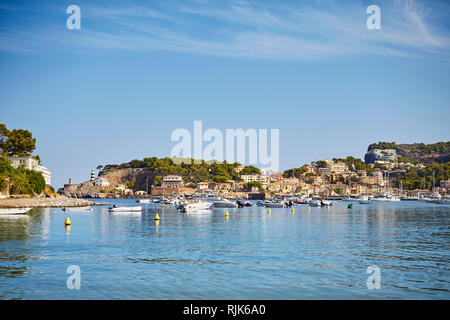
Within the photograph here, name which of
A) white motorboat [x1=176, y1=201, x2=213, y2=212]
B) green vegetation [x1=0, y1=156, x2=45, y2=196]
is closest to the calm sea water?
white motorboat [x1=176, y1=201, x2=213, y2=212]

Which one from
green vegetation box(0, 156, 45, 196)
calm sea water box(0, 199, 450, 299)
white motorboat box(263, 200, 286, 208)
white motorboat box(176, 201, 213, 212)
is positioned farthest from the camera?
white motorboat box(263, 200, 286, 208)

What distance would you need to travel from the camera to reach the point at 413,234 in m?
38.7

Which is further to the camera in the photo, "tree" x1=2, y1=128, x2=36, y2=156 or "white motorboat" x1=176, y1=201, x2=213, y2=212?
"tree" x1=2, y1=128, x2=36, y2=156

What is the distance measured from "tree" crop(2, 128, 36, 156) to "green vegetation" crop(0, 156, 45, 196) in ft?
31.8

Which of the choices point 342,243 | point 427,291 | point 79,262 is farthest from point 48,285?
point 342,243

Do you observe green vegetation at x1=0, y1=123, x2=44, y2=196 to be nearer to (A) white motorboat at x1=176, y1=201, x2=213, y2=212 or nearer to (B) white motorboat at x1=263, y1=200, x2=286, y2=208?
(A) white motorboat at x1=176, y1=201, x2=213, y2=212

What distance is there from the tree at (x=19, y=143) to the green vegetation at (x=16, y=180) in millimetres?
9688

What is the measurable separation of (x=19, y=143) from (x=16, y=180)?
83.8 feet

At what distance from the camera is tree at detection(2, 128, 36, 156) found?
347 ft

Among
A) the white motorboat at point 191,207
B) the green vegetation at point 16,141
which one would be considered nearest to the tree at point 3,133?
the green vegetation at point 16,141

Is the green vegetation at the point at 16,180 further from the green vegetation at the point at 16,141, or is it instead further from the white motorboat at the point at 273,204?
the white motorboat at the point at 273,204

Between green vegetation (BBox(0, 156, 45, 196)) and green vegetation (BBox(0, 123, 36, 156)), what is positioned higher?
green vegetation (BBox(0, 123, 36, 156))

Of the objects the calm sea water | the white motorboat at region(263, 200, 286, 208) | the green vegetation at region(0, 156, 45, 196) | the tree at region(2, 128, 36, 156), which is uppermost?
the tree at region(2, 128, 36, 156)
